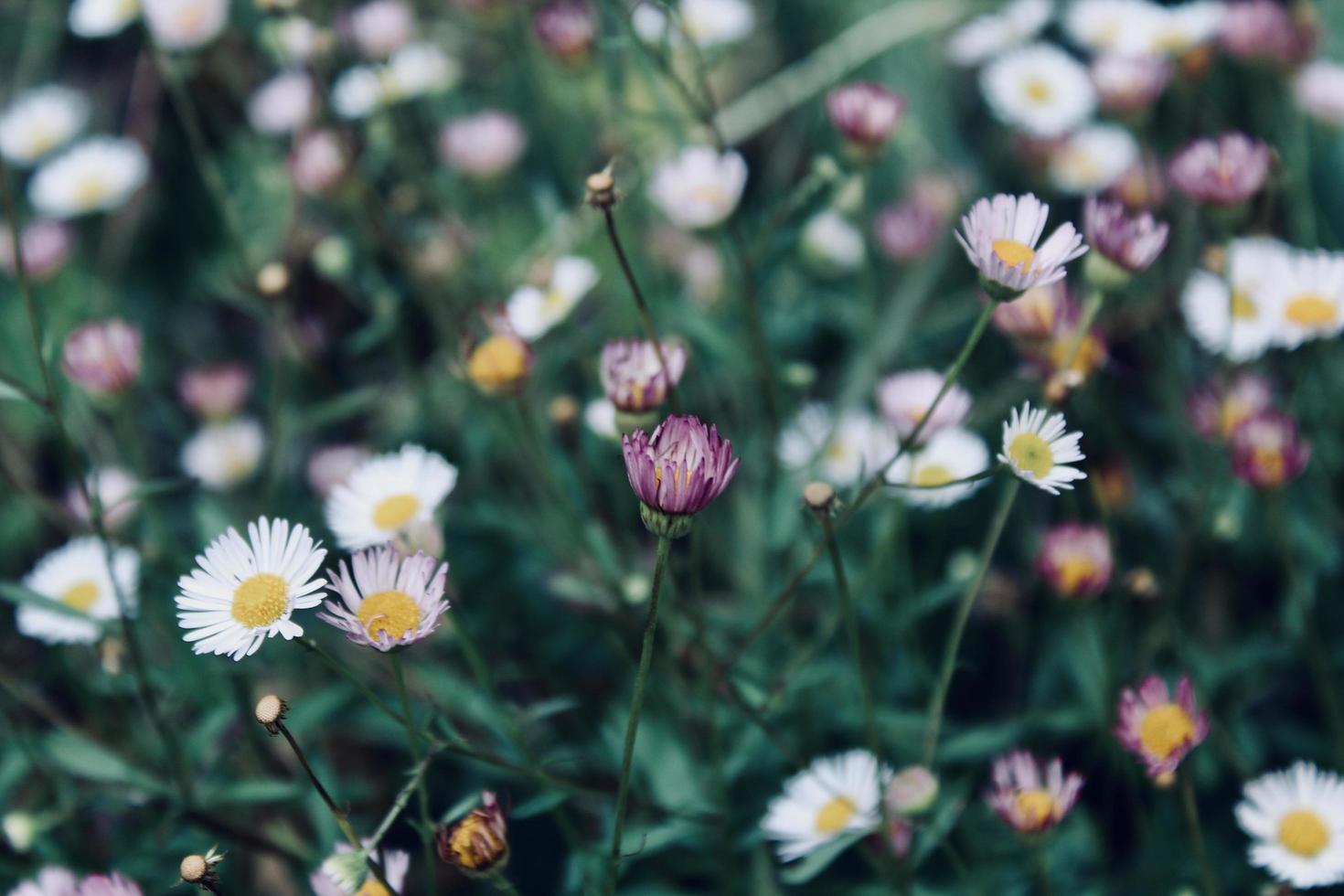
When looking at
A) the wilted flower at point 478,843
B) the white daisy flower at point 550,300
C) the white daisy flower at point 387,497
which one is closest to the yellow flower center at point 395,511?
the white daisy flower at point 387,497

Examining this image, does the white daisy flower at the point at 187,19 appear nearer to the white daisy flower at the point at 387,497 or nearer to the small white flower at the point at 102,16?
the small white flower at the point at 102,16

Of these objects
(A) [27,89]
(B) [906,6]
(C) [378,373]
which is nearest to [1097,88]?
(B) [906,6]

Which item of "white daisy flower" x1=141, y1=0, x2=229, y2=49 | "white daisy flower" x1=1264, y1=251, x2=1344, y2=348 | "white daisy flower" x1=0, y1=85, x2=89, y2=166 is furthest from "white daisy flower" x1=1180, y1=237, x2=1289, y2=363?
"white daisy flower" x1=0, y1=85, x2=89, y2=166

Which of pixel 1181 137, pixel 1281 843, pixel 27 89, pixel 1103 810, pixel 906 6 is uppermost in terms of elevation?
pixel 27 89

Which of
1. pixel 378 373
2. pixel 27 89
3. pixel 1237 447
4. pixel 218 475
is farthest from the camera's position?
pixel 27 89

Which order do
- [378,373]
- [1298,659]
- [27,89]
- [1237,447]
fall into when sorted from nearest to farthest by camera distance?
[1237,447] < [1298,659] < [378,373] < [27,89]

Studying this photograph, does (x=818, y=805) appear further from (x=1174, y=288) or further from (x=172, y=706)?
(x=1174, y=288)

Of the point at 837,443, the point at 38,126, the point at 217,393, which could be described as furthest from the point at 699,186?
the point at 38,126

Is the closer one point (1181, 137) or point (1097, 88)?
point (1097, 88)
